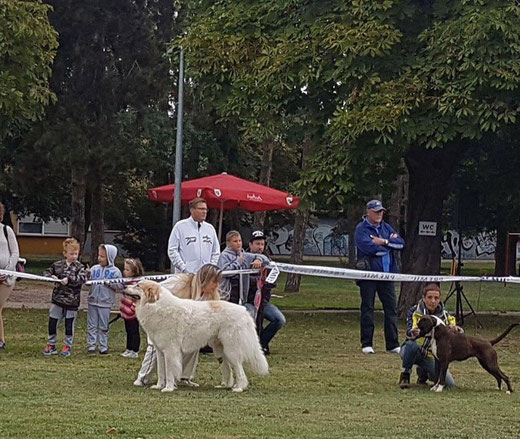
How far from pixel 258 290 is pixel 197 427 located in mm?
6013

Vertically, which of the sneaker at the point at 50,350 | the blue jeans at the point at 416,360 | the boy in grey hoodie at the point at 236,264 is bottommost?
the sneaker at the point at 50,350

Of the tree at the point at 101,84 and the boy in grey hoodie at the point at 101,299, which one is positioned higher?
the tree at the point at 101,84

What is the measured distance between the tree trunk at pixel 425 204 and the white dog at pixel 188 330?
37.5 feet

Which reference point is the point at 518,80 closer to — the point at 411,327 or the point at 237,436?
the point at 411,327

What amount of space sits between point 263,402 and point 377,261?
558 cm

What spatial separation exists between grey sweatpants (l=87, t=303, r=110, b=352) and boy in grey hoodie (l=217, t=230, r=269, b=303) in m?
1.66

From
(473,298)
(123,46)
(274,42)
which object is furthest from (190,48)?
(473,298)

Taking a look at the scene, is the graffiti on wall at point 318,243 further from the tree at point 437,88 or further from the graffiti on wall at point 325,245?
the tree at point 437,88

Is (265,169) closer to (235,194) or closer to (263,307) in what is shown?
(235,194)

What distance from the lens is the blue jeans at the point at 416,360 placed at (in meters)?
11.7

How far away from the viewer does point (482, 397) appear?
11.1 m

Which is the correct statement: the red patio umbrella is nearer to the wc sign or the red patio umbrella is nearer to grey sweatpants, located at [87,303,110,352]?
the wc sign

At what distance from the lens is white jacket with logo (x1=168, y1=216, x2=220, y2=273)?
13469 millimetres

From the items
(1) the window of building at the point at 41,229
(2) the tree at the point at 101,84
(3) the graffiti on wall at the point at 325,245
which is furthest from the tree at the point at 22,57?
(3) the graffiti on wall at the point at 325,245
